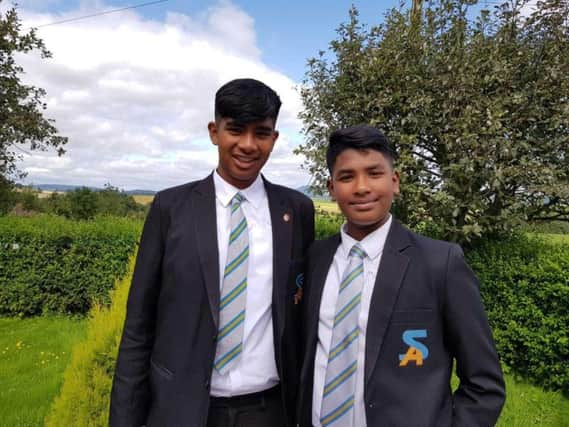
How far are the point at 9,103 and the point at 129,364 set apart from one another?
1170 cm

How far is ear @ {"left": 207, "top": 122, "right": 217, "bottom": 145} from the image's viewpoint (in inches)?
79.1

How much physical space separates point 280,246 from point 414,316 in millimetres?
710

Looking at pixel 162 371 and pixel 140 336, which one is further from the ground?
pixel 140 336

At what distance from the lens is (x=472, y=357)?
5.17 ft

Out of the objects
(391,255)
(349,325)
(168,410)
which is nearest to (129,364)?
(168,410)

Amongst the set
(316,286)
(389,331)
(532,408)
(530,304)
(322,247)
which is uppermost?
(322,247)

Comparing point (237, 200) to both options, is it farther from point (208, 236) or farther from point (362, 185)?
point (362, 185)

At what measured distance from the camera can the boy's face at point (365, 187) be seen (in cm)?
178

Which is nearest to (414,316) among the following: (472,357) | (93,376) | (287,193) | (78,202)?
(472,357)

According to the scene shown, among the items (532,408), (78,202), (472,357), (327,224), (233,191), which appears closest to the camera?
(472,357)

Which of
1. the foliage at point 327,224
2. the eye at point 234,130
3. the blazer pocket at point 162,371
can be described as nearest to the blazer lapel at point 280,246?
the eye at point 234,130

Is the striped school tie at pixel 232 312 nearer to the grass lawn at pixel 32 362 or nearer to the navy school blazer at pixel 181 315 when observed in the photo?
the navy school blazer at pixel 181 315

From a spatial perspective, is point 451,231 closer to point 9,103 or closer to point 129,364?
point 129,364

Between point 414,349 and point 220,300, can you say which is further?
point 220,300
